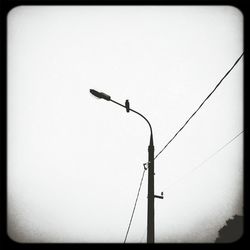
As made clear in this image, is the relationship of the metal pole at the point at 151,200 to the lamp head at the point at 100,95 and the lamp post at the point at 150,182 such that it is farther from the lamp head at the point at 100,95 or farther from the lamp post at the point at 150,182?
the lamp head at the point at 100,95

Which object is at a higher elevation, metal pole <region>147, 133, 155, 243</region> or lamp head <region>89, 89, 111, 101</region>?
lamp head <region>89, 89, 111, 101</region>

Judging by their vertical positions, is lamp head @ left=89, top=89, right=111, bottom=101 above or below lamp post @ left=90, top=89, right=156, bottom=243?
above

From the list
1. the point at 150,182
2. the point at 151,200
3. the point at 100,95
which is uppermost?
the point at 100,95

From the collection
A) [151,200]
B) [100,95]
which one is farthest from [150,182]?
[100,95]

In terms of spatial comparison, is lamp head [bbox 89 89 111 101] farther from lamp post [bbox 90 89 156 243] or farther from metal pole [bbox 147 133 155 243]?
metal pole [bbox 147 133 155 243]

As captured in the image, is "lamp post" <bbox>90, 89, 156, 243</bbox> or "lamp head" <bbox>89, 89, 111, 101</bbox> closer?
"lamp post" <bbox>90, 89, 156, 243</bbox>

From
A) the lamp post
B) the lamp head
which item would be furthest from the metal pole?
the lamp head

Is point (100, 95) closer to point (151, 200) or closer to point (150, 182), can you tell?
point (150, 182)

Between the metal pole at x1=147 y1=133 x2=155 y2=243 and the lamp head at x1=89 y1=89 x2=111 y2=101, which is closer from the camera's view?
the metal pole at x1=147 y1=133 x2=155 y2=243

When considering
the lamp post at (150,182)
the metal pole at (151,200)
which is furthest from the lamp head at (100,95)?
the metal pole at (151,200)
